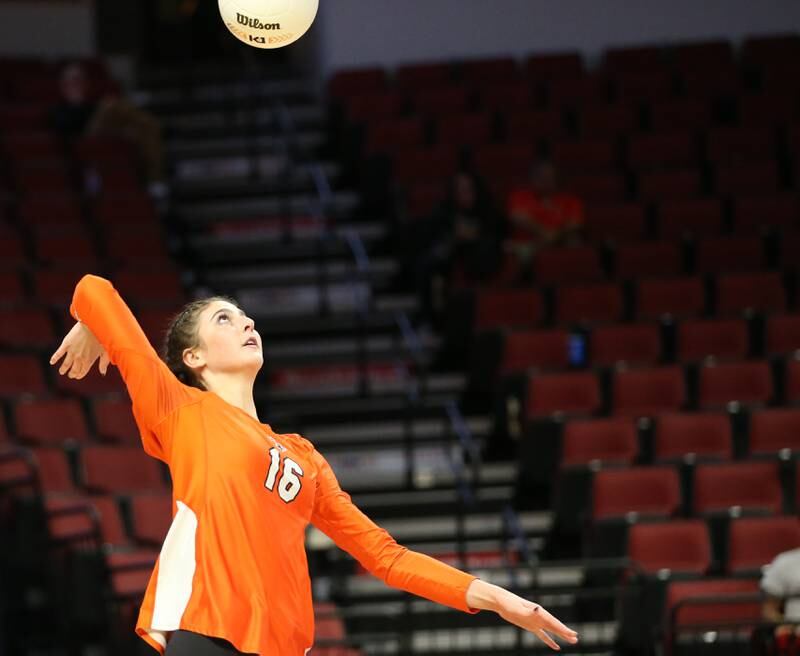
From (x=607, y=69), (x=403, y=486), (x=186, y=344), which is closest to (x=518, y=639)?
(x=403, y=486)

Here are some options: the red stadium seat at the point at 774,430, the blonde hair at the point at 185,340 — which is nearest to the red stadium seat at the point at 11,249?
the red stadium seat at the point at 774,430

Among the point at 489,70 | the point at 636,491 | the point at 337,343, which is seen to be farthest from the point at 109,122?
the point at 636,491

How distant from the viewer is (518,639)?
6590 millimetres

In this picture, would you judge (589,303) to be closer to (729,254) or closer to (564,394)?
(564,394)

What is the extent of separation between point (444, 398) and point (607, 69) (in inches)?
172

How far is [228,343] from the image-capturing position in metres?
3.44

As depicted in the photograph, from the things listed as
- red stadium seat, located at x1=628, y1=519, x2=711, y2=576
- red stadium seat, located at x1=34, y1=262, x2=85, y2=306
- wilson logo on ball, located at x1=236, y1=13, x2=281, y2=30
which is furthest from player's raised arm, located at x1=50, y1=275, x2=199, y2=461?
red stadium seat, located at x1=34, y1=262, x2=85, y2=306

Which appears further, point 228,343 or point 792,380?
point 792,380

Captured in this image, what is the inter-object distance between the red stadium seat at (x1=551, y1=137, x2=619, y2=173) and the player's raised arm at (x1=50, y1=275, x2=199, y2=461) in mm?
7972

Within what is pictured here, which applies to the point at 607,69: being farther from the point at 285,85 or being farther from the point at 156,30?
the point at 156,30

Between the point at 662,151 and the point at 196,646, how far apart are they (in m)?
8.59

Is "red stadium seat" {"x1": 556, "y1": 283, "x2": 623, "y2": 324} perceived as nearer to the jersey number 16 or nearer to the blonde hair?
the blonde hair

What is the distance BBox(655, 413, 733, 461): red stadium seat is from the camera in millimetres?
7918

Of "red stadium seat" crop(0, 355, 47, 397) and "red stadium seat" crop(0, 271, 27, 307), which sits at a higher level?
"red stadium seat" crop(0, 271, 27, 307)
